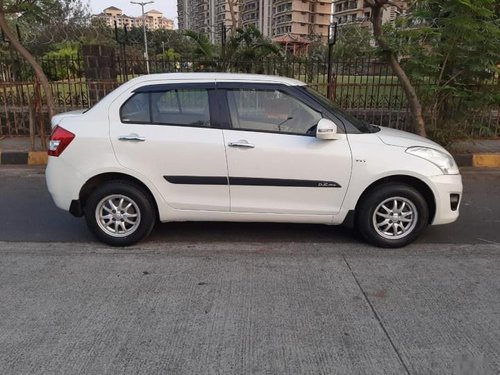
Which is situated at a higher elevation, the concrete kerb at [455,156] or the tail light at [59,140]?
the tail light at [59,140]

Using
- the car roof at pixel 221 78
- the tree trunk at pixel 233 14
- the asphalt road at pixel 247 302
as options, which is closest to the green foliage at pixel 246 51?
the tree trunk at pixel 233 14

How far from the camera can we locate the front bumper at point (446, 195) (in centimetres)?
391

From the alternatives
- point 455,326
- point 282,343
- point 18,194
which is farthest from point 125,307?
point 18,194

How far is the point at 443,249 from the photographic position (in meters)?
4.10

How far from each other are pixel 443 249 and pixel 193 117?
281cm

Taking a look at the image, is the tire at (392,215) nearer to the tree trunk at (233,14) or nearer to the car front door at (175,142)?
the car front door at (175,142)

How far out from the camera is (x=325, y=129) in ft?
12.2

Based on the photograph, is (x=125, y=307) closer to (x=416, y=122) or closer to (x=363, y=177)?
(x=363, y=177)

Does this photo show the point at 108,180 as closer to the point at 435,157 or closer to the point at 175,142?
the point at 175,142

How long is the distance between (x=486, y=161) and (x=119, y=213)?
7.09 metres

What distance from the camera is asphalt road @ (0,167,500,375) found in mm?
2451

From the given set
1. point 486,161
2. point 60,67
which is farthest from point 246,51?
point 486,161

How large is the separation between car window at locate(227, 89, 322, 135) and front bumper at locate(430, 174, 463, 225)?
130cm

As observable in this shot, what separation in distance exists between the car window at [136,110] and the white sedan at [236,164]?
0.01 m
